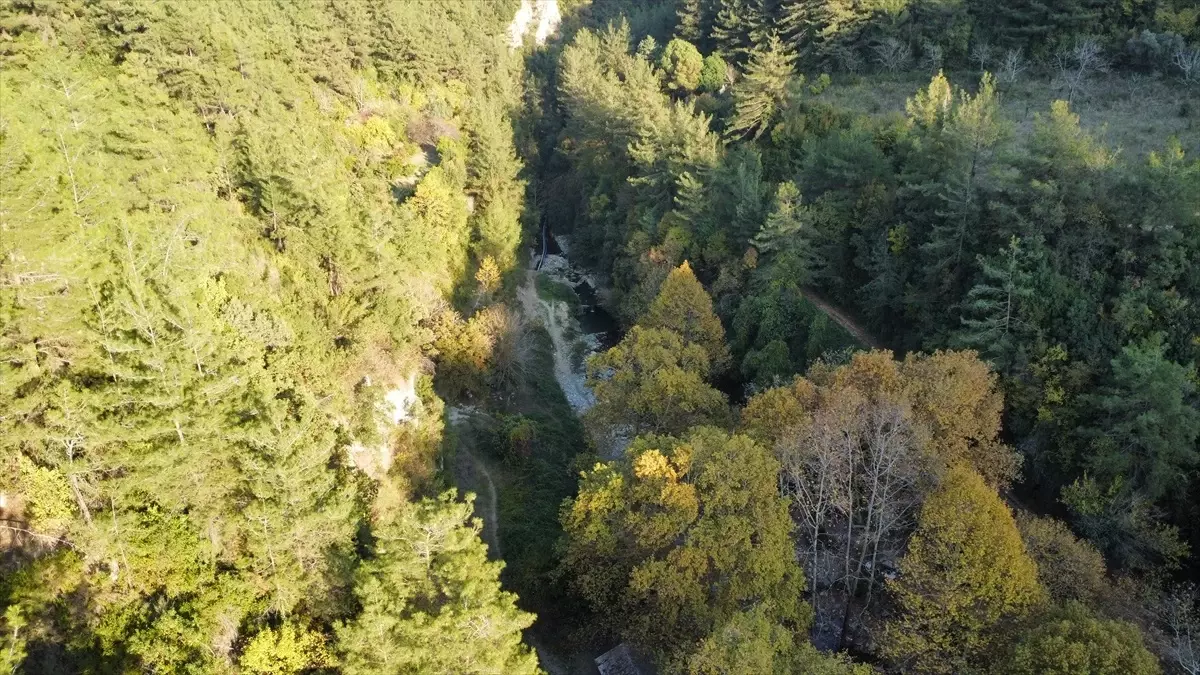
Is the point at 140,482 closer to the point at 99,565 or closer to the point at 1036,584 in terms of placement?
the point at 99,565

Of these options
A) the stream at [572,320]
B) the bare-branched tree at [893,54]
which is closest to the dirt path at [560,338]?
the stream at [572,320]

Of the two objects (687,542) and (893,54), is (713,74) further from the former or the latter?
(687,542)

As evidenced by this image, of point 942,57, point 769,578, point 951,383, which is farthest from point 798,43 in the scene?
point 769,578

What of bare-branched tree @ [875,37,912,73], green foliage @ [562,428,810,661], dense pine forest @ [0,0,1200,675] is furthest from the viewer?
bare-branched tree @ [875,37,912,73]

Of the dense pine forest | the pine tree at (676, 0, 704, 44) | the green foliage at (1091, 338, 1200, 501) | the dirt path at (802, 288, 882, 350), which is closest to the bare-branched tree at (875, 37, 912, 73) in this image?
the dense pine forest

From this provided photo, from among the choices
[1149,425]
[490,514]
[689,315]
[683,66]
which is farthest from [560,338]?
[1149,425]

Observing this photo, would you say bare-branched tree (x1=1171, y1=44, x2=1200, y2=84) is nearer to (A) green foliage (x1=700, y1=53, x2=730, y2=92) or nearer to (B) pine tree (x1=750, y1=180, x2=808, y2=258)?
(B) pine tree (x1=750, y1=180, x2=808, y2=258)

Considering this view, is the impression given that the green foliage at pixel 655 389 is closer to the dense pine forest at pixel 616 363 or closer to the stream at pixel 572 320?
the dense pine forest at pixel 616 363
